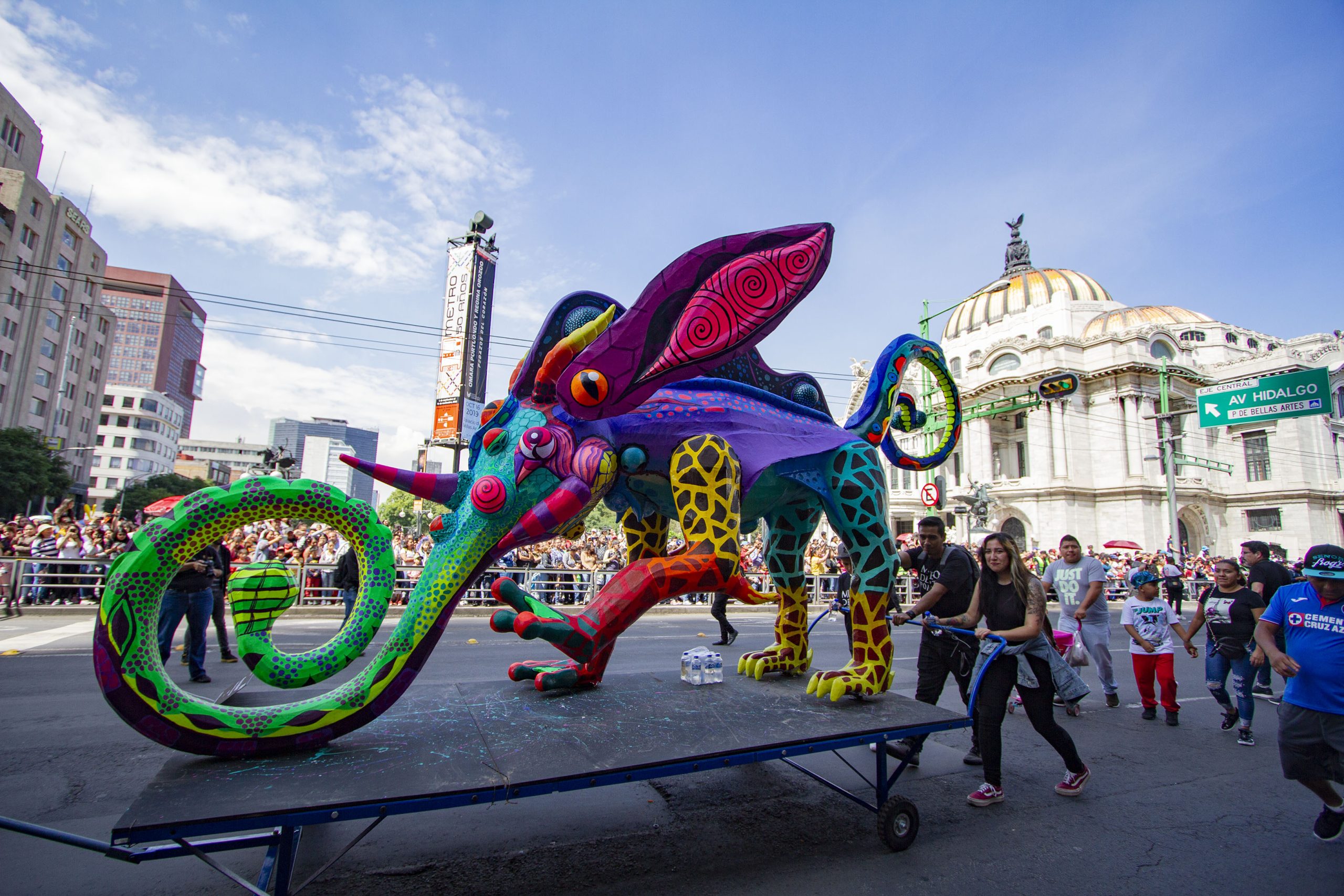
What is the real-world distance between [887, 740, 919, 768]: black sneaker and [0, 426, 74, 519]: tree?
4079 cm

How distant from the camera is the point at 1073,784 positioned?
4.23m

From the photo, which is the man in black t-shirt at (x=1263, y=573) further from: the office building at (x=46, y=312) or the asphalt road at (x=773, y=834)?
the office building at (x=46, y=312)

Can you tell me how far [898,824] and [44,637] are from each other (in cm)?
1093

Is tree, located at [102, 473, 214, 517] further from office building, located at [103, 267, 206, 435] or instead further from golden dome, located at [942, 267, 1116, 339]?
golden dome, located at [942, 267, 1116, 339]

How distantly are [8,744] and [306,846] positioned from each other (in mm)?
3068

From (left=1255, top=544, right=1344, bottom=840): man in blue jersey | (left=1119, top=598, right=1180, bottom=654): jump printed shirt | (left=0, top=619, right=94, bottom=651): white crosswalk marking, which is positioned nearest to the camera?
(left=1255, top=544, right=1344, bottom=840): man in blue jersey

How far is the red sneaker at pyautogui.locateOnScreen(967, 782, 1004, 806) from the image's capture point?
4.00 meters

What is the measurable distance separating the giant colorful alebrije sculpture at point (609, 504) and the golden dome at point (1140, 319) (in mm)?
44712

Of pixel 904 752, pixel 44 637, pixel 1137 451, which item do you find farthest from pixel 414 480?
pixel 1137 451

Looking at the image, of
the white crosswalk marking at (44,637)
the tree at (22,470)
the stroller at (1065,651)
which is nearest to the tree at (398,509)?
the tree at (22,470)

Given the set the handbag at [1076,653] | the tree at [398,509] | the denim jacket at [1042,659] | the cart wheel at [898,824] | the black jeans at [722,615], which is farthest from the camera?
the tree at [398,509]

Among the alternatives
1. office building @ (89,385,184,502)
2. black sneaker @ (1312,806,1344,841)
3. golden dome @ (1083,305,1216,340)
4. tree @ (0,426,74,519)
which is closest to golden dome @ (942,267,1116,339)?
golden dome @ (1083,305,1216,340)

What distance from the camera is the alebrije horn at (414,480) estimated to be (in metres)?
3.45

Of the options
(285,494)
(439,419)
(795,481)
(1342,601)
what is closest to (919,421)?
(795,481)
